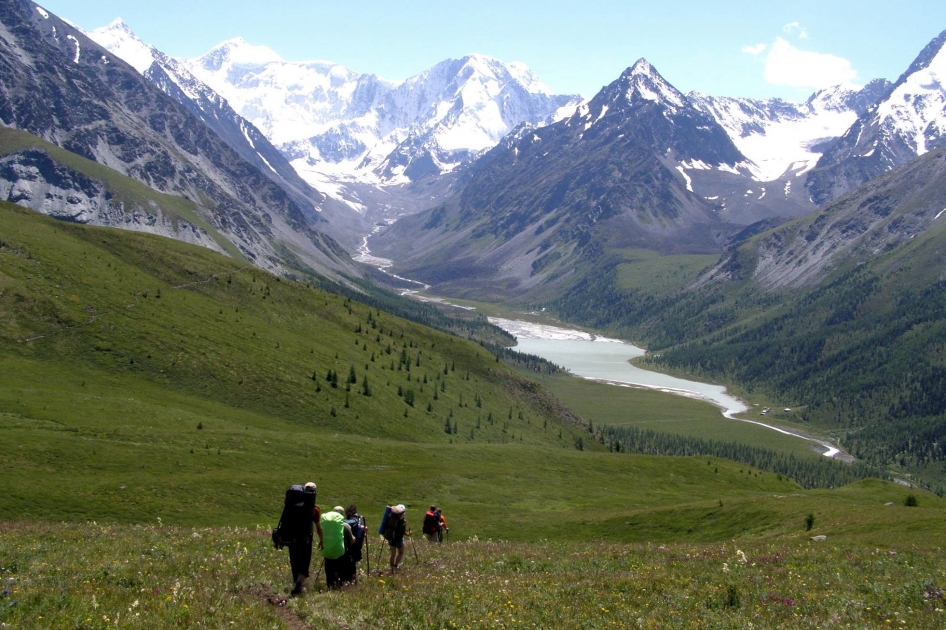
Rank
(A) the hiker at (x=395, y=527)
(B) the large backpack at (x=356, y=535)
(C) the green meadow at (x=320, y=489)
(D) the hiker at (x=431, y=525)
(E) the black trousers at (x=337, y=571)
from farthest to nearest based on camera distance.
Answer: (D) the hiker at (x=431, y=525) < (A) the hiker at (x=395, y=527) < (B) the large backpack at (x=356, y=535) < (E) the black trousers at (x=337, y=571) < (C) the green meadow at (x=320, y=489)

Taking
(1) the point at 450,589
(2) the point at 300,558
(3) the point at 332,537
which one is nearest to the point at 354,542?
(3) the point at 332,537

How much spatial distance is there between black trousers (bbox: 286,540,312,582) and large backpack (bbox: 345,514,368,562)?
1820 mm

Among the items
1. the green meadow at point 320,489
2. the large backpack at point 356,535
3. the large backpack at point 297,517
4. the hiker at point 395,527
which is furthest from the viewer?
the hiker at point 395,527

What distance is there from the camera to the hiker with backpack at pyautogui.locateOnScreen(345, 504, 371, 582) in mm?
24697

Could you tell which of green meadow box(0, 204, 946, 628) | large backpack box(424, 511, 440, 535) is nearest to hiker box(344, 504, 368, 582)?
green meadow box(0, 204, 946, 628)

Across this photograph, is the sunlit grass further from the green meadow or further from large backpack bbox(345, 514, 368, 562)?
large backpack bbox(345, 514, 368, 562)

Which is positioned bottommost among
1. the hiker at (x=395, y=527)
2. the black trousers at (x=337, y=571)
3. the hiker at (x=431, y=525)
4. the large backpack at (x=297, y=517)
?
the hiker at (x=431, y=525)

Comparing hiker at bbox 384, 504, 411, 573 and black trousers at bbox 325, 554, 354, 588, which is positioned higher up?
hiker at bbox 384, 504, 411, 573

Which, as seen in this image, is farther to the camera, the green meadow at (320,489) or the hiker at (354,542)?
the hiker at (354,542)

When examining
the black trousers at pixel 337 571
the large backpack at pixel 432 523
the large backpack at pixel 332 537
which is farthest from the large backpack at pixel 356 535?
the large backpack at pixel 432 523

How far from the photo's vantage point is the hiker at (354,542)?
2469 cm

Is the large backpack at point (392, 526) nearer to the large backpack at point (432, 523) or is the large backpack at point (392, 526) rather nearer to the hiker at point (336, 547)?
the hiker at point (336, 547)

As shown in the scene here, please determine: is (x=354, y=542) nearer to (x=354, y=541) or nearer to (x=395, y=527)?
(x=354, y=541)

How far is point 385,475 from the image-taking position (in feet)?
263
